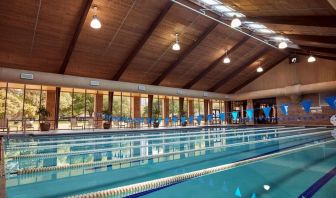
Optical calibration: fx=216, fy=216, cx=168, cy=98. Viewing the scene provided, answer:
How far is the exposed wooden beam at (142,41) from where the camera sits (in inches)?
373

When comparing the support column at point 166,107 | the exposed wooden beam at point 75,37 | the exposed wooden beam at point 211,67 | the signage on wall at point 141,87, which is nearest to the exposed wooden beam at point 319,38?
the exposed wooden beam at point 211,67

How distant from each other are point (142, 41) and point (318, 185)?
31.9 feet

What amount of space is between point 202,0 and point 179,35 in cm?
242

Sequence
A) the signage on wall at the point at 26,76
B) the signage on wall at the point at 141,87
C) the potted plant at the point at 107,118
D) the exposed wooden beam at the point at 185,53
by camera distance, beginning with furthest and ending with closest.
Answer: the potted plant at the point at 107,118
the signage on wall at the point at 141,87
the exposed wooden beam at the point at 185,53
the signage on wall at the point at 26,76

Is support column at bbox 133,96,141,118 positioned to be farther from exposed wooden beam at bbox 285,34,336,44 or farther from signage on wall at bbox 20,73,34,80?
exposed wooden beam at bbox 285,34,336,44

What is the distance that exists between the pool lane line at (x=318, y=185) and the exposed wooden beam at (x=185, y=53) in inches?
358

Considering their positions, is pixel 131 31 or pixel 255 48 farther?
pixel 255 48

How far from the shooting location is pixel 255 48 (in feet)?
48.0

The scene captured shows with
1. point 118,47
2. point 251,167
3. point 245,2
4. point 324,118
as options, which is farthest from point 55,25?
point 324,118

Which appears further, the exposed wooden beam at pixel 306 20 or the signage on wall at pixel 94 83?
the signage on wall at pixel 94 83

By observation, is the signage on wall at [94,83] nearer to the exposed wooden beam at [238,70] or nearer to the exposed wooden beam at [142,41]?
the exposed wooden beam at [142,41]

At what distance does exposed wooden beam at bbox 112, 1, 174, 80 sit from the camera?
31.1 ft

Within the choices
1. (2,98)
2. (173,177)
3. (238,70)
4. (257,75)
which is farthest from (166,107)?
(173,177)

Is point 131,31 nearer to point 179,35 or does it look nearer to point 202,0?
point 179,35
